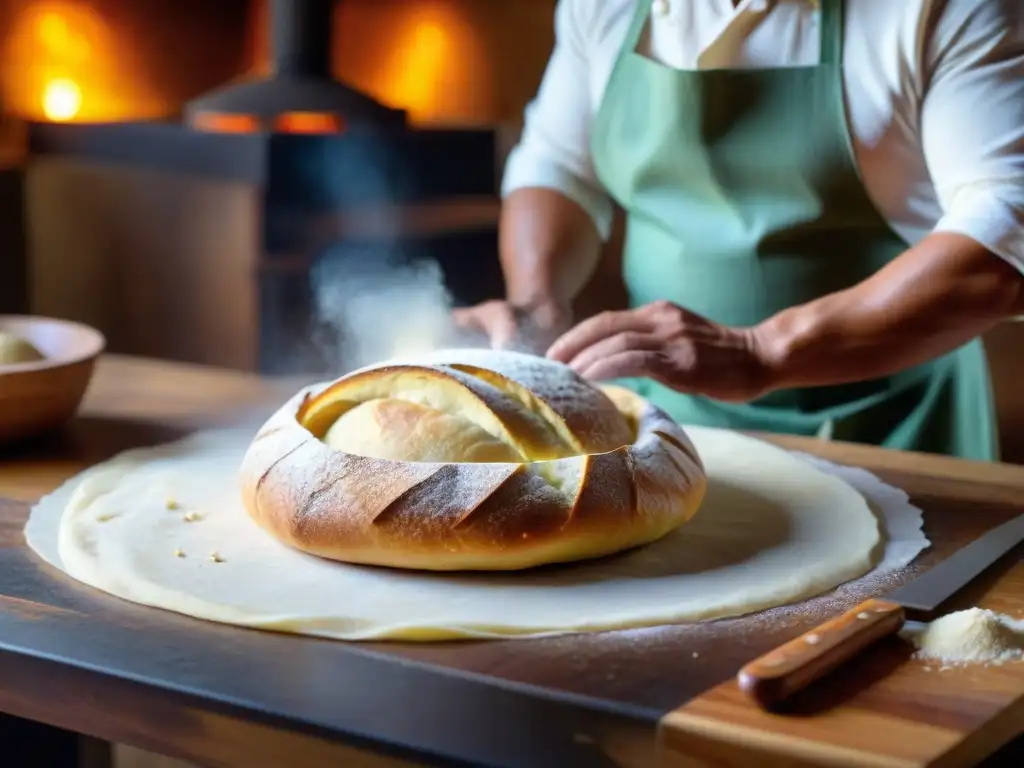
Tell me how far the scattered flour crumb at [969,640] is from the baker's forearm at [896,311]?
63 centimetres

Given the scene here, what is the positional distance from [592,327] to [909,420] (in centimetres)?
64

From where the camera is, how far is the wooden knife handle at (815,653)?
0.76 metres

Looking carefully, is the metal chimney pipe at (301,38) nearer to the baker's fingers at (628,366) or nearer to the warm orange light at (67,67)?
the warm orange light at (67,67)

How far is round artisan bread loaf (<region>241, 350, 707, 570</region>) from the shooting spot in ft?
3.22

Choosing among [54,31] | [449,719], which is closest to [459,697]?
[449,719]

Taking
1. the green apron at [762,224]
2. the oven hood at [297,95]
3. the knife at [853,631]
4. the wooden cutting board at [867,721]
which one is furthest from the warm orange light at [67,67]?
the wooden cutting board at [867,721]

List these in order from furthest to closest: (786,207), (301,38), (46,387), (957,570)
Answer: (301,38)
(786,207)
(46,387)
(957,570)

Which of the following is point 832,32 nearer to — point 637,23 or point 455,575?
point 637,23

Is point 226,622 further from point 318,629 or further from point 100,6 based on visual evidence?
point 100,6

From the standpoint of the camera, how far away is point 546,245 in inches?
72.5

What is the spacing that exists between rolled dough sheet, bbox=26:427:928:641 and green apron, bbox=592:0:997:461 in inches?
19.6

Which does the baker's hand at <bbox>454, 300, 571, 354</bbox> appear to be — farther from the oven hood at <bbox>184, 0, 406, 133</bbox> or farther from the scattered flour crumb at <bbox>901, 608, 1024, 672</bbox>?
the oven hood at <bbox>184, 0, 406, 133</bbox>

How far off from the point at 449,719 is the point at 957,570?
0.44 metres

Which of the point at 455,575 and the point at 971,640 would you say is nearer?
the point at 971,640
